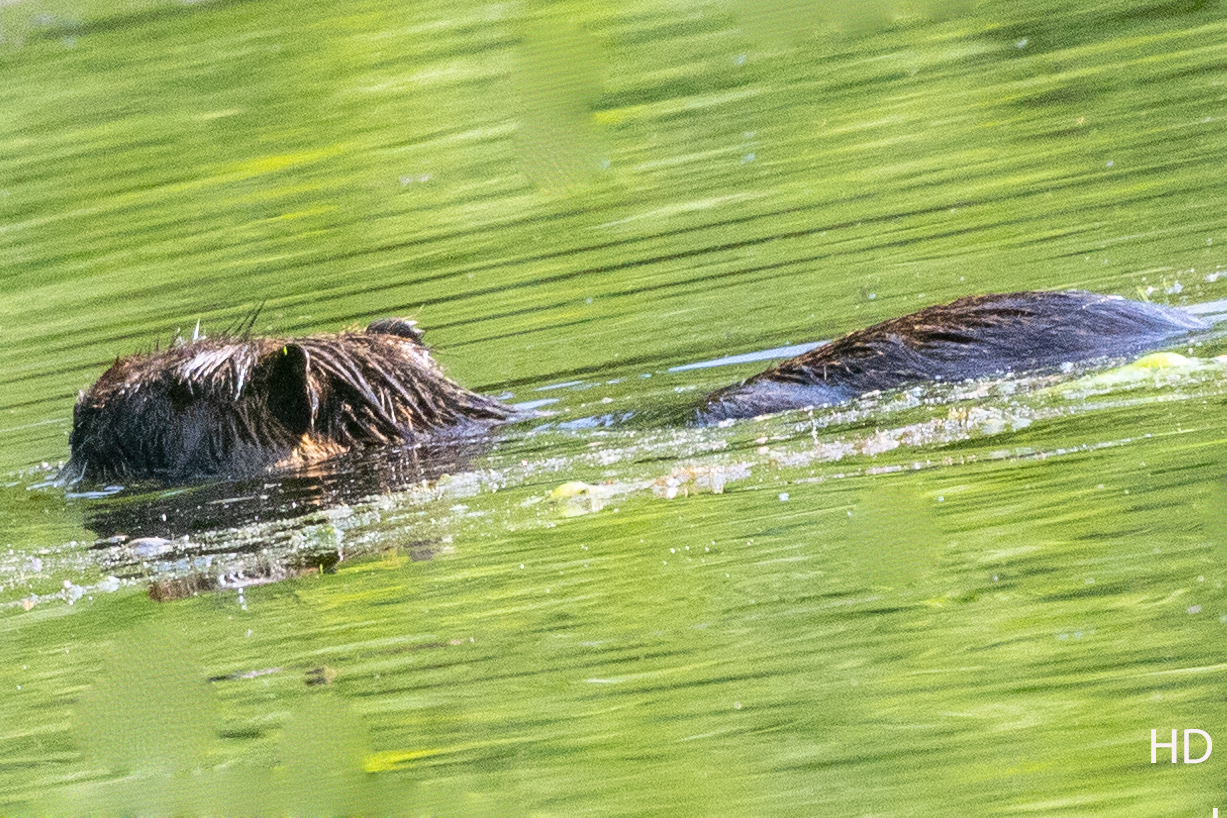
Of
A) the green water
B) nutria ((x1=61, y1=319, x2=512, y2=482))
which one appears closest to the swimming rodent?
nutria ((x1=61, y1=319, x2=512, y2=482))

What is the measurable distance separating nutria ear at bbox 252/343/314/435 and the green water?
32cm

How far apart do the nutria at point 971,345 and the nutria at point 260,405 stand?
53.0 inches

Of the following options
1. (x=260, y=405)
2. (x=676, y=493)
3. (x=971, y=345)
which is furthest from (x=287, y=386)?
(x=971, y=345)

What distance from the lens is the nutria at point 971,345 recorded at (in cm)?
799

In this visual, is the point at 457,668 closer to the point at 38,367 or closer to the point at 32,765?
the point at 32,765

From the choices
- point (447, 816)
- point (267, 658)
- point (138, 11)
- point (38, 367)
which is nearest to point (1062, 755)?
point (447, 816)

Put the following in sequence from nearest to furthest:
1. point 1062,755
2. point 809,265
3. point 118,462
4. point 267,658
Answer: point 1062,755
point 267,658
point 118,462
point 809,265

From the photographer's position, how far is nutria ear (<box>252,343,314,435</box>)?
8.45 m

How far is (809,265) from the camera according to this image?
11.3 metres

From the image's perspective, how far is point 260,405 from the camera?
8.67 m

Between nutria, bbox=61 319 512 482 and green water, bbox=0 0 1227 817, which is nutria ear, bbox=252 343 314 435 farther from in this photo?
green water, bbox=0 0 1227 817

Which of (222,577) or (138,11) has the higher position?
(138,11)

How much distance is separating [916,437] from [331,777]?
2867 millimetres

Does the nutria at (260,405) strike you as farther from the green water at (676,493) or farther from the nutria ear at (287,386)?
the green water at (676,493)
